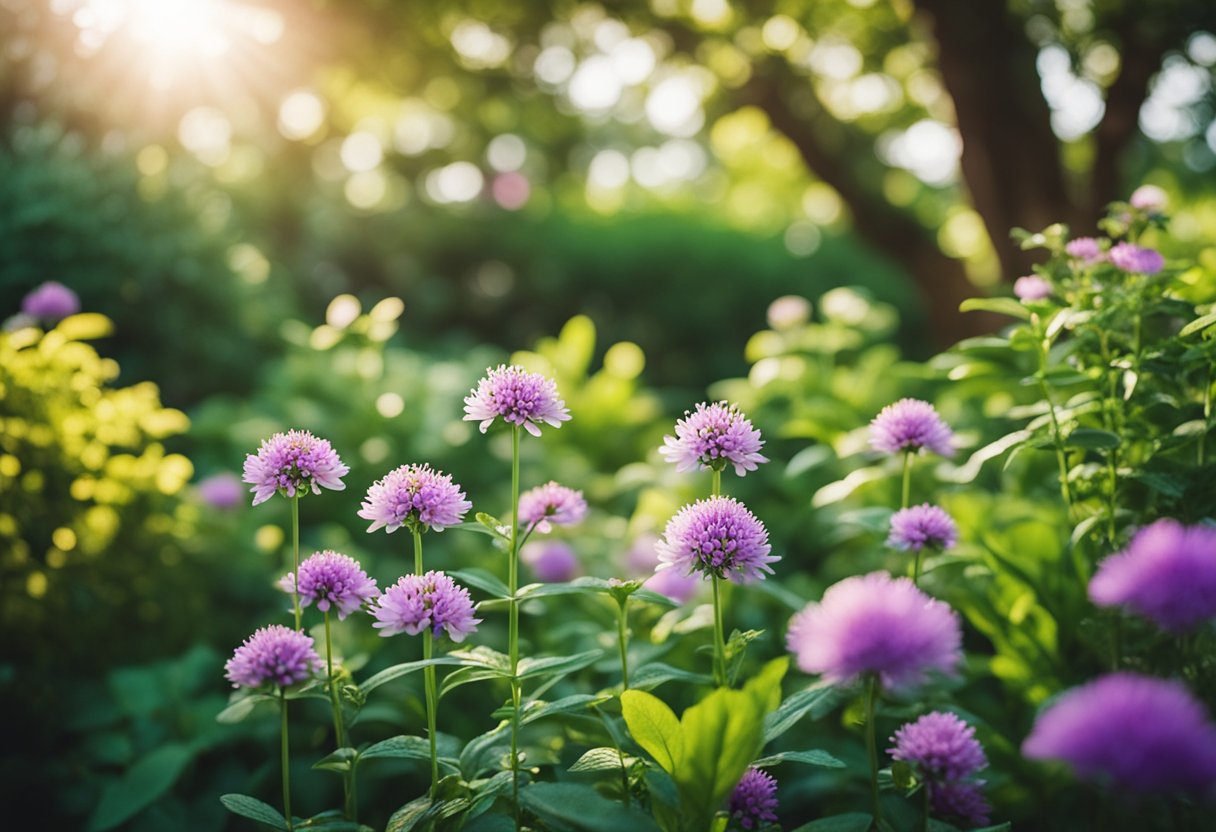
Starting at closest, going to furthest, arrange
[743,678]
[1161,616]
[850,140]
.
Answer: [1161,616]
[743,678]
[850,140]

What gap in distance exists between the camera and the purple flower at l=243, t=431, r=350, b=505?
1333mm

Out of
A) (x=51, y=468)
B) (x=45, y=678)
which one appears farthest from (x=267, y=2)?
(x=45, y=678)

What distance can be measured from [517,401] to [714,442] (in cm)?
33

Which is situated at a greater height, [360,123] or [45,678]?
[360,123]

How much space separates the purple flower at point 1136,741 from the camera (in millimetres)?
774

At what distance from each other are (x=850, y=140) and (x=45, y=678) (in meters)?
5.81

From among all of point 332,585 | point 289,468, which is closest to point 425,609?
point 332,585

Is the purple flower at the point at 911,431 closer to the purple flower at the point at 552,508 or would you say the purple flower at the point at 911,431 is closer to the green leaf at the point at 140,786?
the purple flower at the point at 552,508

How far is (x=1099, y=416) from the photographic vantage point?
1.77m

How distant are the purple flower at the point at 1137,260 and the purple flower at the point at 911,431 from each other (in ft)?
Answer: 1.57

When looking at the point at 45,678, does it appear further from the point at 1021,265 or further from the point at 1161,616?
the point at 1021,265

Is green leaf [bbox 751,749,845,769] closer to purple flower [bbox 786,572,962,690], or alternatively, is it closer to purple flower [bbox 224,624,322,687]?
purple flower [bbox 786,572,962,690]

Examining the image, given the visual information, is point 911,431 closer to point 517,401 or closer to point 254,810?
point 517,401

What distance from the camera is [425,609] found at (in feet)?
4.20
